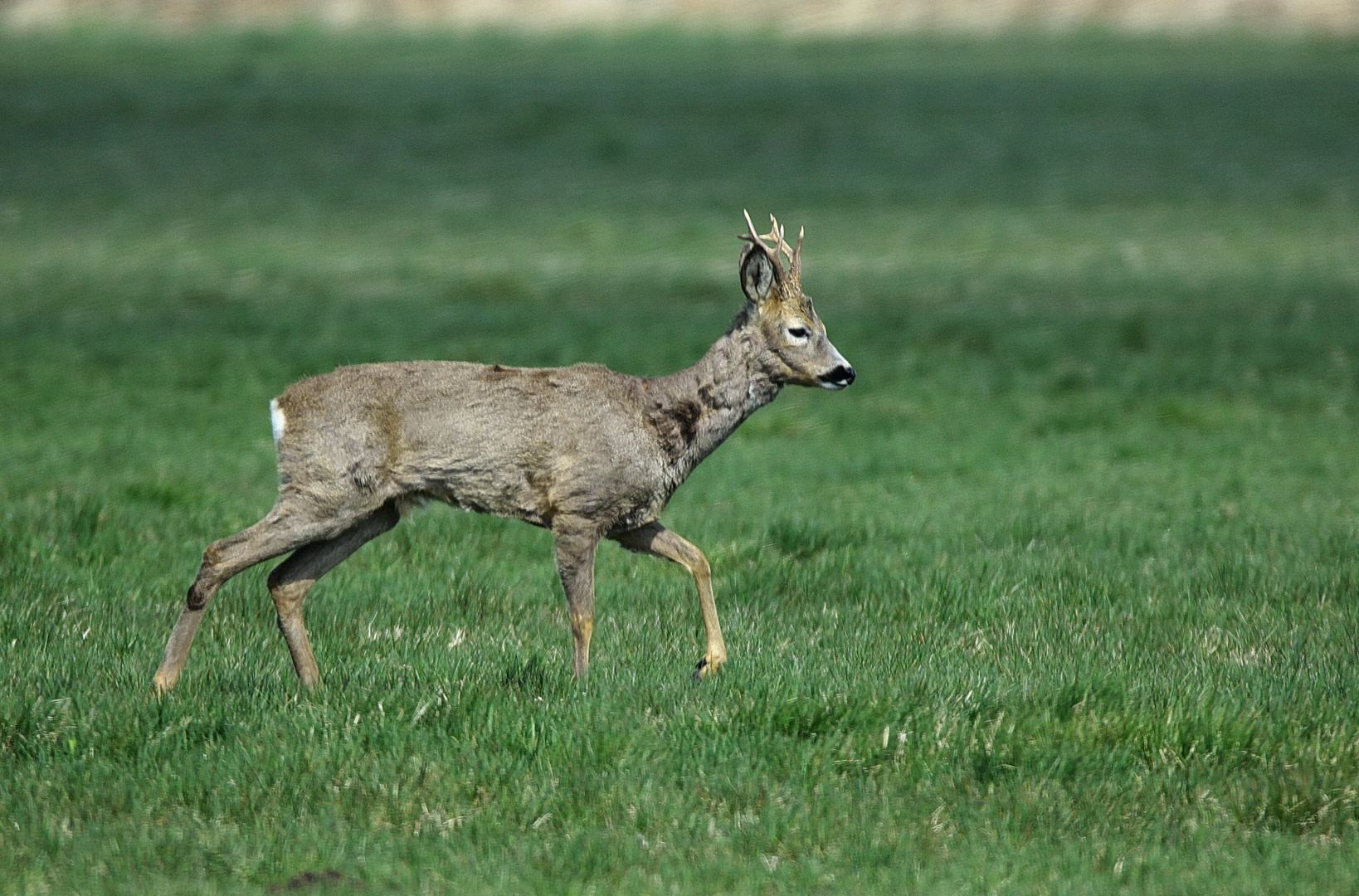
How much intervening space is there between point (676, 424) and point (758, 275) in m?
0.76

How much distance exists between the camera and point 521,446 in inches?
295

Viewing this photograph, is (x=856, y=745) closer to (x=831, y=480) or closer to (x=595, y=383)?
(x=595, y=383)

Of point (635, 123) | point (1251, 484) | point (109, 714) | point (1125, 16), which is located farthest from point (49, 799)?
point (1125, 16)

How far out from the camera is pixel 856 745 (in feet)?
20.3

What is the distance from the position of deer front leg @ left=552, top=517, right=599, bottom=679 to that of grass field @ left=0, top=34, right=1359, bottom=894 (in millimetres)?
237

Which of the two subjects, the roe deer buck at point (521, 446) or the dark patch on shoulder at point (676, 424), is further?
the dark patch on shoulder at point (676, 424)

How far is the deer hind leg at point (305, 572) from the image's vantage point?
291 inches

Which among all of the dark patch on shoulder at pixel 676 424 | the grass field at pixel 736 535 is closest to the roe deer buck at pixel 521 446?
the dark patch on shoulder at pixel 676 424

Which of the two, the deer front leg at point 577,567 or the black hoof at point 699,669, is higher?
the deer front leg at point 577,567

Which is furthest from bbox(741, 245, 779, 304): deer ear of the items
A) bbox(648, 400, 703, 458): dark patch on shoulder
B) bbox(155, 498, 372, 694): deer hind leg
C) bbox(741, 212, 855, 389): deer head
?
bbox(155, 498, 372, 694): deer hind leg

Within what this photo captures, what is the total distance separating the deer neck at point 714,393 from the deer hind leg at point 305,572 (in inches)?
50.8

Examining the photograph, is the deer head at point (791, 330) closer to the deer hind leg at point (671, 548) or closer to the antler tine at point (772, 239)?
the antler tine at point (772, 239)

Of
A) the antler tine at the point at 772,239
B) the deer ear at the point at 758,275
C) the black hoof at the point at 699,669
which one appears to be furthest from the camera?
the deer ear at the point at 758,275

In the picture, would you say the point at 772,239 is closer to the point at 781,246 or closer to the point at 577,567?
the point at 781,246
